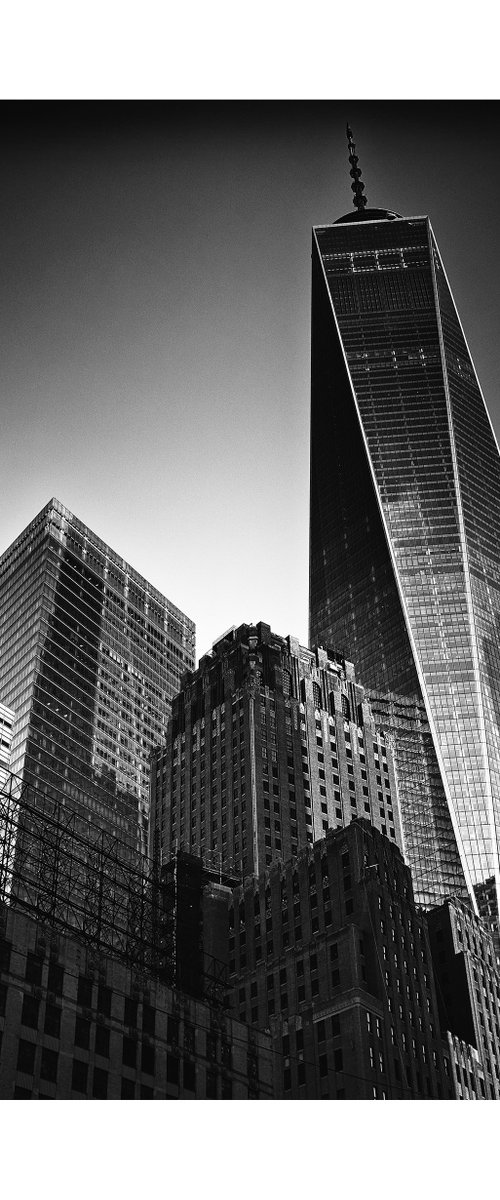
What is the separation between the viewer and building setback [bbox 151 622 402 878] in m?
130

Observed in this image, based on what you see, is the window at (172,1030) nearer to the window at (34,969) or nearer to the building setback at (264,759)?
the window at (34,969)

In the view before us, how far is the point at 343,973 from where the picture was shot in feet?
314

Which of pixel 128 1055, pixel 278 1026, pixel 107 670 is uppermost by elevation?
pixel 107 670

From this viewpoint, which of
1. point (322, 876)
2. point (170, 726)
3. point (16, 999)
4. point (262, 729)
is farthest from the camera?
point (170, 726)

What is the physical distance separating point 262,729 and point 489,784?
61.9 m

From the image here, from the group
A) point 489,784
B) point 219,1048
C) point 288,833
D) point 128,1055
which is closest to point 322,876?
Answer: point 288,833

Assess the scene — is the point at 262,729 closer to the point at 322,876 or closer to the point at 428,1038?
the point at 322,876

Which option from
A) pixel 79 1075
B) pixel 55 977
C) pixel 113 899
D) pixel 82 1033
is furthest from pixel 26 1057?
pixel 113 899

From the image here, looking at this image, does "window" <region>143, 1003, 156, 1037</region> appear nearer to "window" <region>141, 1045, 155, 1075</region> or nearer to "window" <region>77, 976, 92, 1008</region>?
"window" <region>141, 1045, 155, 1075</region>

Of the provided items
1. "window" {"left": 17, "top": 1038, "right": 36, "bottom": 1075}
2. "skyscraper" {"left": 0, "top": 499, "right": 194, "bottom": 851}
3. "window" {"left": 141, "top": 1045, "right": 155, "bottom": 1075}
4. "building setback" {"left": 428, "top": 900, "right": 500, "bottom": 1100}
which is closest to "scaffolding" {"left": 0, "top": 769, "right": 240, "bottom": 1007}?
"window" {"left": 141, "top": 1045, "right": 155, "bottom": 1075}

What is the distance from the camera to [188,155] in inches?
3100

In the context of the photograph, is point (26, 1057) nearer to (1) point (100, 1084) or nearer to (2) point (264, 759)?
(1) point (100, 1084)

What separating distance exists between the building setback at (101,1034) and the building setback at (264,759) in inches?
1903

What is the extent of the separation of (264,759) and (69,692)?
54985 millimetres
